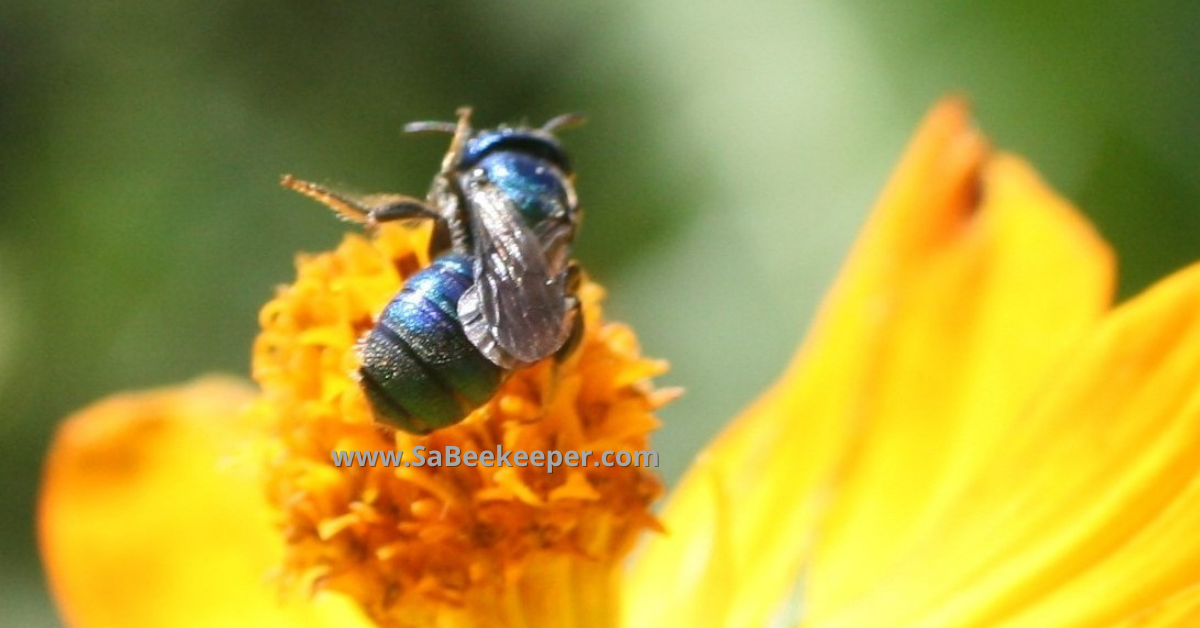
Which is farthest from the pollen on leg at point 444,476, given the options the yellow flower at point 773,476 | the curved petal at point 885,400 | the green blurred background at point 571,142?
the green blurred background at point 571,142

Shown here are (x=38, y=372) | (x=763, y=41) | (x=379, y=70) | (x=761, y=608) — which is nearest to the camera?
(x=761, y=608)

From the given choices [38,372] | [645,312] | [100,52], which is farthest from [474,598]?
[100,52]

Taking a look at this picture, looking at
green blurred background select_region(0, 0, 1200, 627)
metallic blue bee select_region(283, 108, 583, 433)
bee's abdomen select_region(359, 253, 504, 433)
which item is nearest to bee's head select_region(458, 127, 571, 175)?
metallic blue bee select_region(283, 108, 583, 433)

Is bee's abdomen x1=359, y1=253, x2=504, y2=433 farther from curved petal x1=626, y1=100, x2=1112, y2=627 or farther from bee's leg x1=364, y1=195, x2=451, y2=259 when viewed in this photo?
curved petal x1=626, y1=100, x2=1112, y2=627

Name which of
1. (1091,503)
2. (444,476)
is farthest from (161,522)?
(1091,503)

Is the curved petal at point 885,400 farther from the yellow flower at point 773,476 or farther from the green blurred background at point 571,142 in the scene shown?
the green blurred background at point 571,142

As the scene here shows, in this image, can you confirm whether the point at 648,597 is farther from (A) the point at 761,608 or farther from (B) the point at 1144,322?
(B) the point at 1144,322
